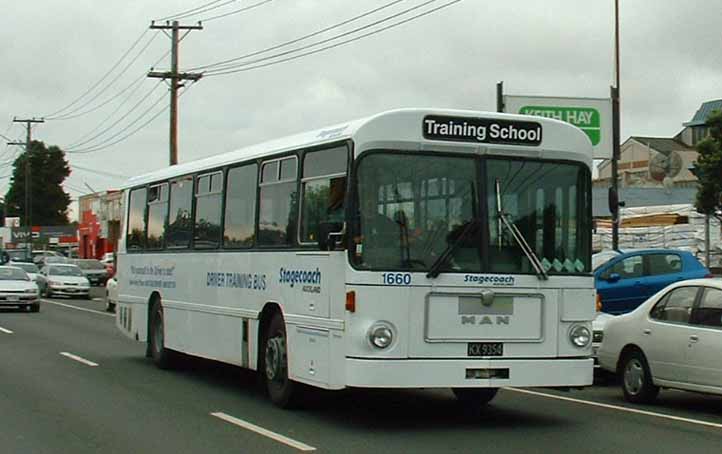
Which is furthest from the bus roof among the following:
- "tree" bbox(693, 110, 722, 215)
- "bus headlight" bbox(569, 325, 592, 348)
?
"tree" bbox(693, 110, 722, 215)

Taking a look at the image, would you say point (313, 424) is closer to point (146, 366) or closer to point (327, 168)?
point (327, 168)

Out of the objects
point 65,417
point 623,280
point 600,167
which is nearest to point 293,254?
point 65,417

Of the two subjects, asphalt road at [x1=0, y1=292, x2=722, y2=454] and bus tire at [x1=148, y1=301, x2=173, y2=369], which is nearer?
asphalt road at [x1=0, y1=292, x2=722, y2=454]

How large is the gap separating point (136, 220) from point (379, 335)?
9187mm

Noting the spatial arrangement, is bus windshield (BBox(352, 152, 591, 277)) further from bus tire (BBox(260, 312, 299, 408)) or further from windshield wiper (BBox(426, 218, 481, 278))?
bus tire (BBox(260, 312, 299, 408))

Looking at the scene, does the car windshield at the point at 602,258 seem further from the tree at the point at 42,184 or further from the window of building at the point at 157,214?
the tree at the point at 42,184

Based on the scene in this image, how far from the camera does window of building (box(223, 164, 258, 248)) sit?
13527 mm

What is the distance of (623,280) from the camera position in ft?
70.5

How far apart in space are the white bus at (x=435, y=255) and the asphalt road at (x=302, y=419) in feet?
1.73

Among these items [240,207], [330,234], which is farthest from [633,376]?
[240,207]

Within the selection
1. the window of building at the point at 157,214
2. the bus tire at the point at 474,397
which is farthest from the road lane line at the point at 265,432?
the window of building at the point at 157,214

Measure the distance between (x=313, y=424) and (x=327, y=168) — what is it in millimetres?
2468

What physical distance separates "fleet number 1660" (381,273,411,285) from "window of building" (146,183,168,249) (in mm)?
7176

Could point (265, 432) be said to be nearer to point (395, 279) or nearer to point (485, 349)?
point (395, 279)
